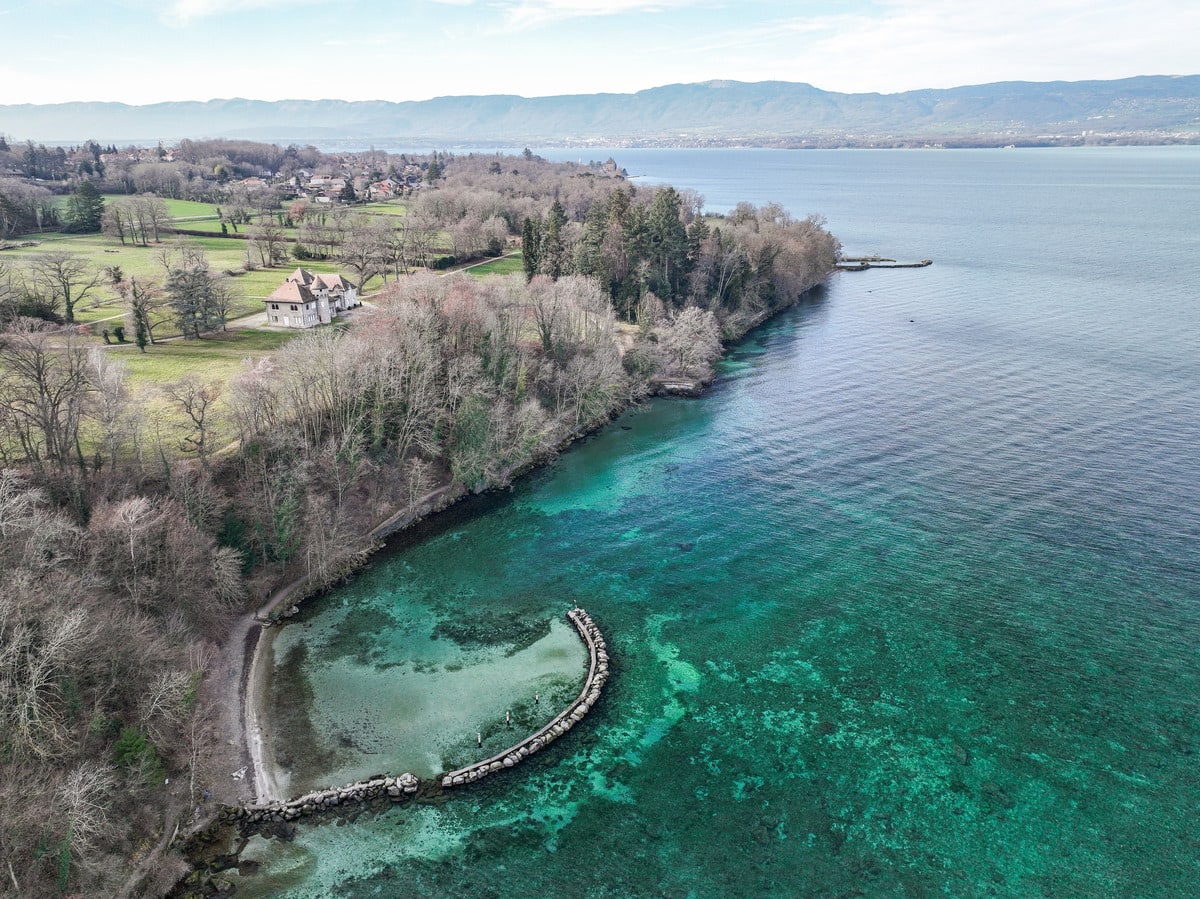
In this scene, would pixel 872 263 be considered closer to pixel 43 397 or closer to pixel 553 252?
pixel 553 252

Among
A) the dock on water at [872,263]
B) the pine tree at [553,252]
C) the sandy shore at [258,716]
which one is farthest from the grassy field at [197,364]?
the dock on water at [872,263]

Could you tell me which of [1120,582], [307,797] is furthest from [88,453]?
[1120,582]

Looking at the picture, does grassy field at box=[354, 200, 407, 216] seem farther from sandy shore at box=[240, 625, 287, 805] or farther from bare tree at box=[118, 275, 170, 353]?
sandy shore at box=[240, 625, 287, 805]

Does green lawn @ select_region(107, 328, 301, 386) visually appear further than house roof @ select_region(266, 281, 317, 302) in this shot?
No

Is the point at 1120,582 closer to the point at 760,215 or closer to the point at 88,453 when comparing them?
the point at 88,453

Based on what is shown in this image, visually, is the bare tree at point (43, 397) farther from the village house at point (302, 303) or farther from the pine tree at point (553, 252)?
the pine tree at point (553, 252)

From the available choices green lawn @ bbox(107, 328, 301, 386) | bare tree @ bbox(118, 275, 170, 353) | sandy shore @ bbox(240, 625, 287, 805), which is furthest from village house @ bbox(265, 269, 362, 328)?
sandy shore @ bbox(240, 625, 287, 805)
